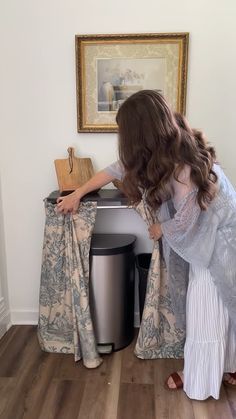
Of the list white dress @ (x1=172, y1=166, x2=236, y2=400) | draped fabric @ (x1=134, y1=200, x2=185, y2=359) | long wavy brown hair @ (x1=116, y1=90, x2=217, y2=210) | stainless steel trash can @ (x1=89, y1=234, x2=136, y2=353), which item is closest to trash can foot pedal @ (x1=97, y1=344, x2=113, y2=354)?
stainless steel trash can @ (x1=89, y1=234, x2=136, y2=353)

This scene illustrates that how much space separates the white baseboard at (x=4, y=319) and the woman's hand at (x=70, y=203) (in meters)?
0.78

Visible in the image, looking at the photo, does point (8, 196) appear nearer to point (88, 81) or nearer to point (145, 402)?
point (88, 81)

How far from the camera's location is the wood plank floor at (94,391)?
153 cm

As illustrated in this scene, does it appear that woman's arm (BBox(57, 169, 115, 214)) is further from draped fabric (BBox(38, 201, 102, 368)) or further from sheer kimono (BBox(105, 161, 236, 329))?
sheer kimono (BBox(105, 161, 236, 329))

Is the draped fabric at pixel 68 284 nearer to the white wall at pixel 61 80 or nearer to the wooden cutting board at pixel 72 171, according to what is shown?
the wooden cutting board at pixel 72 171

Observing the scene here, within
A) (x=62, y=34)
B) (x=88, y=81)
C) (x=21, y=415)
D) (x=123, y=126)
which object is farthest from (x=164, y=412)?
(x=62, y=34)

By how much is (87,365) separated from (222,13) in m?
1.93

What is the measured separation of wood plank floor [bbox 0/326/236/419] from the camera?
1534 millimetres

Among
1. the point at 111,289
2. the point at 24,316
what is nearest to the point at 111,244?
the point at 111,289

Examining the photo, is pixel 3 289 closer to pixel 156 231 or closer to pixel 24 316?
pixel 24 316

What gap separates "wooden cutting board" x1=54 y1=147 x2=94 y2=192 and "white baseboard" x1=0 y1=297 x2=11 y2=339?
82cm

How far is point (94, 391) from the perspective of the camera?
166 cm

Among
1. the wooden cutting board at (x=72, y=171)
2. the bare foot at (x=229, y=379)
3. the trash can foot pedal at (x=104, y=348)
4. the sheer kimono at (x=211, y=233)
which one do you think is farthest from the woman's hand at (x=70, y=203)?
the bare foot at (x=229, y=379)

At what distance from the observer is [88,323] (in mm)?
1811
